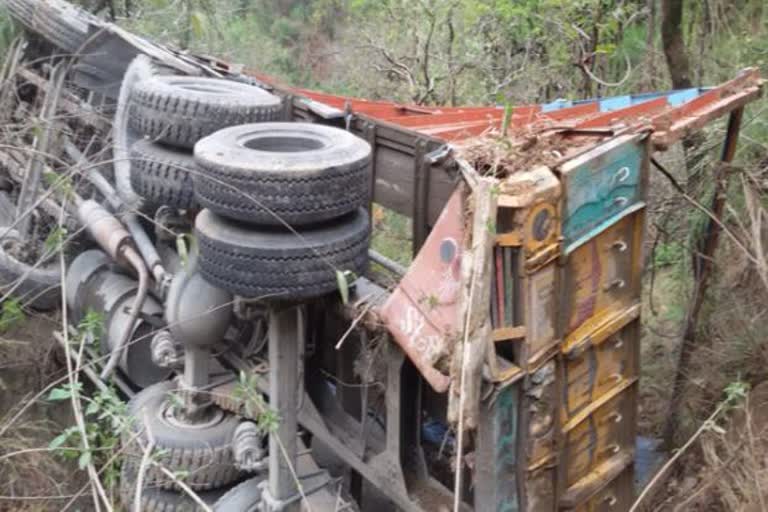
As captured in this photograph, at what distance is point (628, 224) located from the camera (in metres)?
3.47

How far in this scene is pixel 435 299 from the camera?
9.56ft

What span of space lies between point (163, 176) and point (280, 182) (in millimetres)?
1051

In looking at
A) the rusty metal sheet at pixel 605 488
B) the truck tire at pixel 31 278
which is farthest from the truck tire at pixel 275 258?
the truck tire at pixel 31 278

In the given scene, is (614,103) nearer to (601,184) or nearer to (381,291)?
(601,184)

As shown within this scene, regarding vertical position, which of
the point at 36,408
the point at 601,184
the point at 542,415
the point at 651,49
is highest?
the point at 651,49

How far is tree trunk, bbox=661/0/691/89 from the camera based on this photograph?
5863 mm

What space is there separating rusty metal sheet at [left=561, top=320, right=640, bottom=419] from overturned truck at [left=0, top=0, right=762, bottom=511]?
0.01m

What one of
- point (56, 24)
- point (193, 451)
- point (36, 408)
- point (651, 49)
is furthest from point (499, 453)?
point (651, 49)

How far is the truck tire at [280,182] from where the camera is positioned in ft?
9.93

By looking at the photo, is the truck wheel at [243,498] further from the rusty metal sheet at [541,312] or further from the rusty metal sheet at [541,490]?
the rusty metal sheet at [541,312]

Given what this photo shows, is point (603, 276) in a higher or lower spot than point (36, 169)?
higher

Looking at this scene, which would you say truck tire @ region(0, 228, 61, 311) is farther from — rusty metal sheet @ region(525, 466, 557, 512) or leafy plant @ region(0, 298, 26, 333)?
rusty metal sheet @ region(525, 466, 557, 512)

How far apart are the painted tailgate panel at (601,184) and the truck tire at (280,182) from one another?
825 millimetres

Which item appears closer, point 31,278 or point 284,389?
point 284,389
